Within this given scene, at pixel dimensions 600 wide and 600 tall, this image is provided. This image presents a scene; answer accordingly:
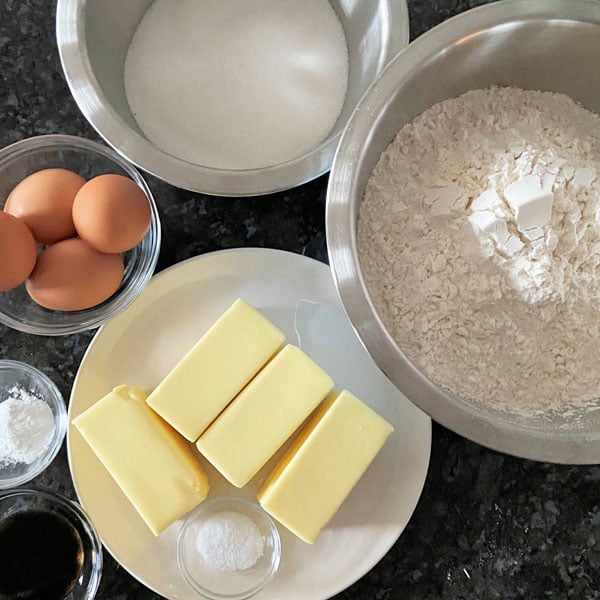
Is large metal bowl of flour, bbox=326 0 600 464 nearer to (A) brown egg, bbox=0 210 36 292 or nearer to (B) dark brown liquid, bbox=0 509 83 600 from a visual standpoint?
(A) brown egg, bbox=0 210 36 292

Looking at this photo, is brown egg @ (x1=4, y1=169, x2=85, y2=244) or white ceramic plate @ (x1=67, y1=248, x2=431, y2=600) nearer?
brown egg @ (x1=4, y1=169, x2=85, y2=244)

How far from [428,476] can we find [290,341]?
0.35 meters

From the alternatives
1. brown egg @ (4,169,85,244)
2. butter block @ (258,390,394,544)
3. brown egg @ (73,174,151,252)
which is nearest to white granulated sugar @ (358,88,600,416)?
butter block @ (258,390,394,544)

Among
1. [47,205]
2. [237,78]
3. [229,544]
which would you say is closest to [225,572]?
[229,544]

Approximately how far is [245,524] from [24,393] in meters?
0.46

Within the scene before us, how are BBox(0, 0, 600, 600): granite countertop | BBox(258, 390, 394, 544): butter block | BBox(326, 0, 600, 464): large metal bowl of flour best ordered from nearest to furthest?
BBox(326, 0, 600, 464): large metal bowl of flour → BBox(258, 390, 394, 544): butter block → BBox(0, 0, 600, 600): granite countertop

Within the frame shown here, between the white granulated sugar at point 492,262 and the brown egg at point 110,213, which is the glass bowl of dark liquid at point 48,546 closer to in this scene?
the brown egg at point 110,213

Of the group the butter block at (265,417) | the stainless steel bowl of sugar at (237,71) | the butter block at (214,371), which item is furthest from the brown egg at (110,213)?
the butter block at (265,417)

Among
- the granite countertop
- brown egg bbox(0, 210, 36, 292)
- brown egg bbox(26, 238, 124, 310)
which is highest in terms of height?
brown egg bbox(0, 210, 36, 292)

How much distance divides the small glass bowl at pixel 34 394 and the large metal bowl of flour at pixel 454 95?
0.58 m

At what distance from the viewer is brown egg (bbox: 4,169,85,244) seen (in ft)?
3.59

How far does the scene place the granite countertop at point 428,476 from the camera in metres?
1.26

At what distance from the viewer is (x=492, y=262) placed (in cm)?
106

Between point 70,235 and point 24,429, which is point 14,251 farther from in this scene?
Answer: point 24,429
